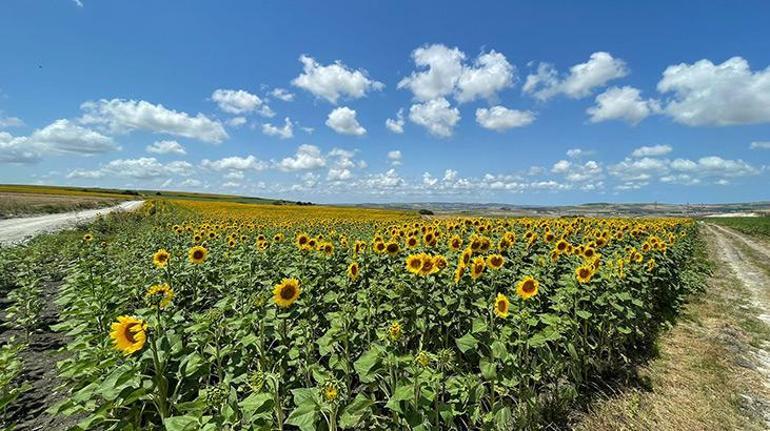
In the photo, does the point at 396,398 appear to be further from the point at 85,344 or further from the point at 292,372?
the point at 85,344

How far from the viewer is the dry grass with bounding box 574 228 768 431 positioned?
14.4ft

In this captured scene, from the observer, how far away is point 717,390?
5.15 metres

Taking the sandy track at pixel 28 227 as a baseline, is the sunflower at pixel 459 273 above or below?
above

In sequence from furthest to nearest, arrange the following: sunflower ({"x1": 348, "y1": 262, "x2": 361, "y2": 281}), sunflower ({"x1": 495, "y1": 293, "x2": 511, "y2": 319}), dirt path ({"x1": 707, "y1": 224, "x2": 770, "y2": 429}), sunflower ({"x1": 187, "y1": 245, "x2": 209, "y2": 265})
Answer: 1. dirt path ({"x1": 707, "y1": 224, "x2": 770, "y2": 429})
2. sunflower ({"x1": 187, "y1": 245, "x2": 209, "y2": 265})
3. sunflower ({"x1": 348, "y1": 262, "x2": 361, "y2": 281})
4. sunflower ({"x1": 495, "y1": 293, "x2": 511, "y2": 319})

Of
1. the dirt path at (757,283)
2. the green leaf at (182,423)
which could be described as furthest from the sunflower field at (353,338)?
the dirt path at (757,283)

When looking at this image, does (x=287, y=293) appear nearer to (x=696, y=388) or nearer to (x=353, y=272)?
(x=353, y=272)

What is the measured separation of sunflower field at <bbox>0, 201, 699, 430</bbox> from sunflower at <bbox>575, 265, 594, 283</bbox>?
1.1 inches

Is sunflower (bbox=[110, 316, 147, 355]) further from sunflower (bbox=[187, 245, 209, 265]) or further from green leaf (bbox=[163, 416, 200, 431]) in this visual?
sunflower (bbox=[187, 245, 209, 265])

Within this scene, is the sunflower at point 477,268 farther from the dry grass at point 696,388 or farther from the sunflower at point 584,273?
the dry grass at point 696,388

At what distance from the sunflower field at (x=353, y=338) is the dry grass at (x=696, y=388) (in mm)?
379

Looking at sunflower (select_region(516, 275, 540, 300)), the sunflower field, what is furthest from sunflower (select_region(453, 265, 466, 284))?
sunflower (select_region(516, 275, 540, 300))

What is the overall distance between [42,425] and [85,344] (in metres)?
1.17

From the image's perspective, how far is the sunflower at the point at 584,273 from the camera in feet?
15.9

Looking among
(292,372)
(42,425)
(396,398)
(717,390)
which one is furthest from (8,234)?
(717,390)
